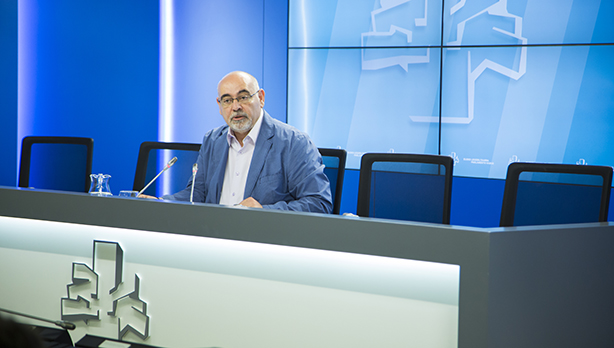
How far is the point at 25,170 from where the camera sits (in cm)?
268

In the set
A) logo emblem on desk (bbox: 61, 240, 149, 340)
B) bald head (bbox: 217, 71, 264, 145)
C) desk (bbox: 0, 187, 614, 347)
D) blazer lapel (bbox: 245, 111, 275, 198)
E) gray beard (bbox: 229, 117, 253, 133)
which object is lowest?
logo emblem on desk (bbox: 61, 240, 149, 340)

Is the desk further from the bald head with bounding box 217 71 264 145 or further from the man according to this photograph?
the bald head with bounding box 217 71 264 145

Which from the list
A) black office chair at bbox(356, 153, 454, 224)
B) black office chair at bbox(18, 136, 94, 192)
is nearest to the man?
black office chair at bbox(356, 153, 454, 224)

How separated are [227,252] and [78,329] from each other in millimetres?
496

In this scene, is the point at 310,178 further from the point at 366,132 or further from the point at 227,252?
the point at 366,132

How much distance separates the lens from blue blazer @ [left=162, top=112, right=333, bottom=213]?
2119 mm

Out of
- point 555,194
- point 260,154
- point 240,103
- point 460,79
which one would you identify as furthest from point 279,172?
point 460,79

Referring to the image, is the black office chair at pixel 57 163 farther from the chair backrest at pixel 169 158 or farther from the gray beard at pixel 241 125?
the gray beard at pixel 241 125

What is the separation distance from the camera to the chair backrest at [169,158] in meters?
2.49

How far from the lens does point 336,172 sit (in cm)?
223

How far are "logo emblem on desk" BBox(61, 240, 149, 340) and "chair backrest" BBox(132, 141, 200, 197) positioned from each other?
0.98 m

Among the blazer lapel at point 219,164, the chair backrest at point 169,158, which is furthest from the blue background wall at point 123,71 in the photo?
the blazer lapel at point 219,164

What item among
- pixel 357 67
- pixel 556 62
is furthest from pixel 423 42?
pixel 556 62

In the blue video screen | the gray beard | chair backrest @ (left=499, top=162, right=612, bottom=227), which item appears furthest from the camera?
the blue video screen
